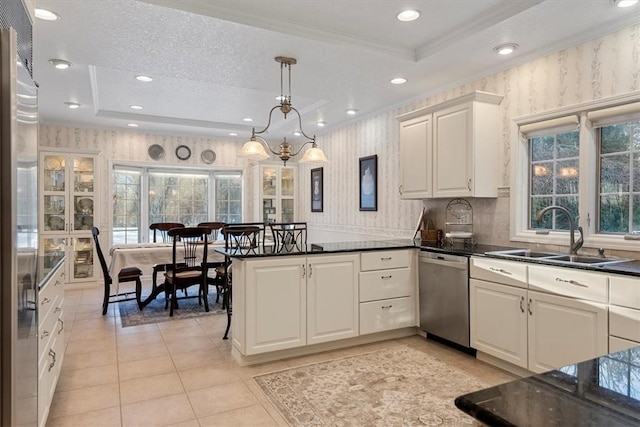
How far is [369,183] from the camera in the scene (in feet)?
18.4

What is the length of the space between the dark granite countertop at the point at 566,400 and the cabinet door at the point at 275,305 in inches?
100

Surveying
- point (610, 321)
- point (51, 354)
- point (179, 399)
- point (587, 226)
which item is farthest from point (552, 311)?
point (51, 354)

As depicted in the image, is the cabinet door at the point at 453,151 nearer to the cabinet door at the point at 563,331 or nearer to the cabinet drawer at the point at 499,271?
the cabinet drawer at the point at 499,271

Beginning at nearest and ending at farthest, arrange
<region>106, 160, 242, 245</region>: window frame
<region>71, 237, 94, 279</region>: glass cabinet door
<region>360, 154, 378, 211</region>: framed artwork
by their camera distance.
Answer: <region>360, 154, 378, 211</region>: framed artwork, <region>71, 237, 94, 279</region>: glass cabinet door, <region>106, 160, 242, 245</region>: window frame

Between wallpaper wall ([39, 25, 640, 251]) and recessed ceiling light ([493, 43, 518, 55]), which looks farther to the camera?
recessed ceiling light ([493, 43, 518, 55])

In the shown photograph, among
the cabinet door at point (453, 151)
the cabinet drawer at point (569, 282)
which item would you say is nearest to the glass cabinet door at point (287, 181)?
the cabinet door at point (453, 151)

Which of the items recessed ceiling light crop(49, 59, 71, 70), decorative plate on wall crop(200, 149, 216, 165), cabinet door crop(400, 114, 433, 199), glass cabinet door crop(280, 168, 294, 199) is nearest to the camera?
recessed ceiling light crop(49, 59, 71, 70)

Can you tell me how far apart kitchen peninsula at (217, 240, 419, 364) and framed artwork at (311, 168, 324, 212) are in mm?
3099

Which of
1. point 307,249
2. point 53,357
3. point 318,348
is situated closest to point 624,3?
point 307,249

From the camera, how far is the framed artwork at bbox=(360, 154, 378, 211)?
17.9ft

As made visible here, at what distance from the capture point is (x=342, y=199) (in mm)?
6320

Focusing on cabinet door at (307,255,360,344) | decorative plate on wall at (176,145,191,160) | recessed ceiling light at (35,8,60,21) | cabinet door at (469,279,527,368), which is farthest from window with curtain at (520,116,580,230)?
decorative plate on wall at (176,145,191,160)

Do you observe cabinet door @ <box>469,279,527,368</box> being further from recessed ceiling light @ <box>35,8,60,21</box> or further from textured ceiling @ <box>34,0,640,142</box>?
recessed ceiling light @ <box>35,8,60,21</box>

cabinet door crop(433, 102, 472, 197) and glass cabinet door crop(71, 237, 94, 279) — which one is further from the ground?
cabinet door crop(433, 102, 472, 197)
